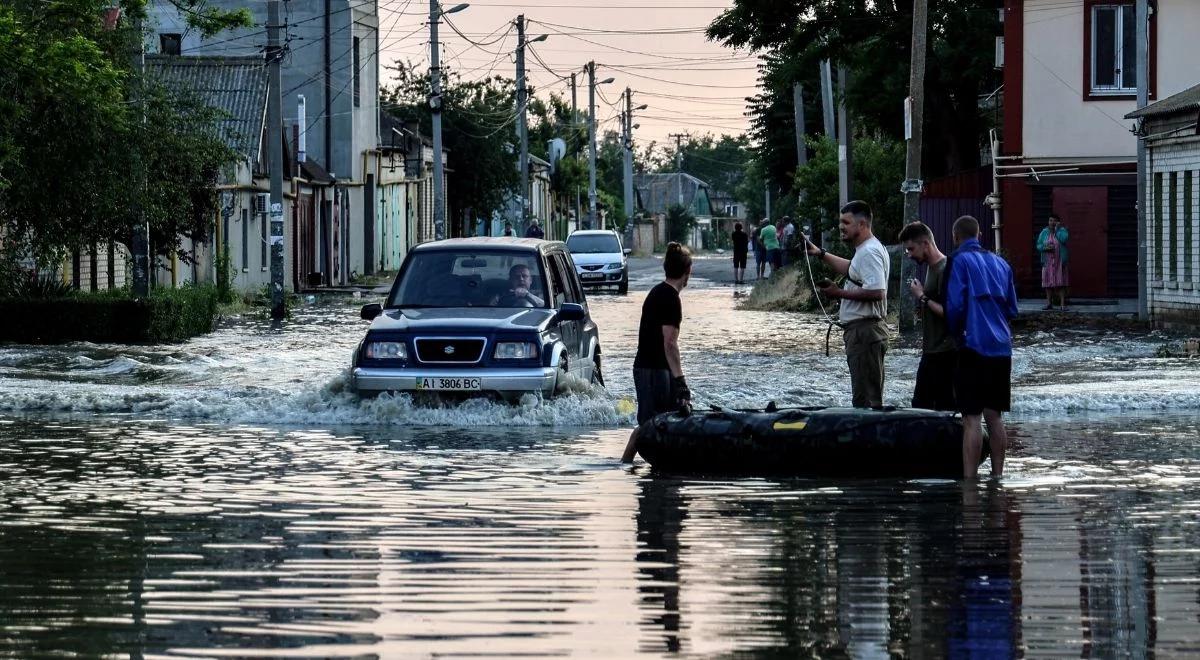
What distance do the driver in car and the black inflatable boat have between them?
191 inches

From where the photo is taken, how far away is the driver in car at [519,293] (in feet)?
59.5

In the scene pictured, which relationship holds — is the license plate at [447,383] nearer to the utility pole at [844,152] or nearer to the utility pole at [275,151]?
the utility pole at [275,151]

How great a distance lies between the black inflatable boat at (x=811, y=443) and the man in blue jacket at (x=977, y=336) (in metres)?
0.24

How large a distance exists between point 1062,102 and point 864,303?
79.3 feet

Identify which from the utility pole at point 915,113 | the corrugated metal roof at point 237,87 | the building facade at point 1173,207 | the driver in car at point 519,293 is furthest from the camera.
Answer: the corrugated metal roof at point 237,87

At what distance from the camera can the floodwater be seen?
295 inches

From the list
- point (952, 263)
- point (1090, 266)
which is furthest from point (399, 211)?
point (952, 263)

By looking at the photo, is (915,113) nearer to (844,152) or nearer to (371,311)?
(844,152)

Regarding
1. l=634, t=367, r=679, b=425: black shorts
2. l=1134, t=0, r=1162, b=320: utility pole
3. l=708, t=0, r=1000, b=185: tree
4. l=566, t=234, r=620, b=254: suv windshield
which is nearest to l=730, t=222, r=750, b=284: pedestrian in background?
l=566, t=234, r=620, b=254: suv windshield

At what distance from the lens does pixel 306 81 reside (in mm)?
62656

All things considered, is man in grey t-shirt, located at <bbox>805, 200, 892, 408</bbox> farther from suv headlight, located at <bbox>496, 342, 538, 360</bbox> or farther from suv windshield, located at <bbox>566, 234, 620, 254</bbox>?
suv windshield, located at <bbox>566, 234, 620, 254</bbox>

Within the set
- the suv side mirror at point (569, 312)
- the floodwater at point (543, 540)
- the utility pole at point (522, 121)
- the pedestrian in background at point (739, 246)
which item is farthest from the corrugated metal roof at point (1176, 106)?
the utility pole at point (522, 121)

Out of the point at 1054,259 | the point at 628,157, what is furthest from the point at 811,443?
the point at 628,157

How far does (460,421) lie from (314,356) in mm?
10084
